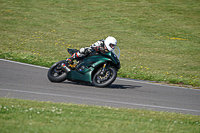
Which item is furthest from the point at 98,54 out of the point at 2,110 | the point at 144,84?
the point at 2,110

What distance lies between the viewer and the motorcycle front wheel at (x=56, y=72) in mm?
10203

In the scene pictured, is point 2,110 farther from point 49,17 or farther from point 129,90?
point 49,17

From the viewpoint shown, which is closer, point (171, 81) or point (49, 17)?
point (171, 81)

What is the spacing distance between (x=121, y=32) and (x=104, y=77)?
15.0m

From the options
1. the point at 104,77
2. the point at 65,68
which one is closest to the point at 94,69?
the point at 104,77

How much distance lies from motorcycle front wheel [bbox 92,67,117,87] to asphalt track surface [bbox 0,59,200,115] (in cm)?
21

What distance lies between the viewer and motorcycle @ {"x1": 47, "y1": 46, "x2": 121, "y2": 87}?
9.95 m

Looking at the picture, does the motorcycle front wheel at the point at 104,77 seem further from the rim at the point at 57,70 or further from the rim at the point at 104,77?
the rim at the point at 57,70

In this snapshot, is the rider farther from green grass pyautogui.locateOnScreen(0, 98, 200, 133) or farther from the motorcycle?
green grass pyautogui.locateOnScreen(0, 98, 200, 133)

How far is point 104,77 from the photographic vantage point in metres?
10.1

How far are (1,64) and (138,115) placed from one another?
7743mm

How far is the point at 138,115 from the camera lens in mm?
6816

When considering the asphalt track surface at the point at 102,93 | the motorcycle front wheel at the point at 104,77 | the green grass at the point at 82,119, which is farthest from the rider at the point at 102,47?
the green grass at the point at 82,119

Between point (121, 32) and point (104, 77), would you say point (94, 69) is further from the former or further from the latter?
point (121, 32)
